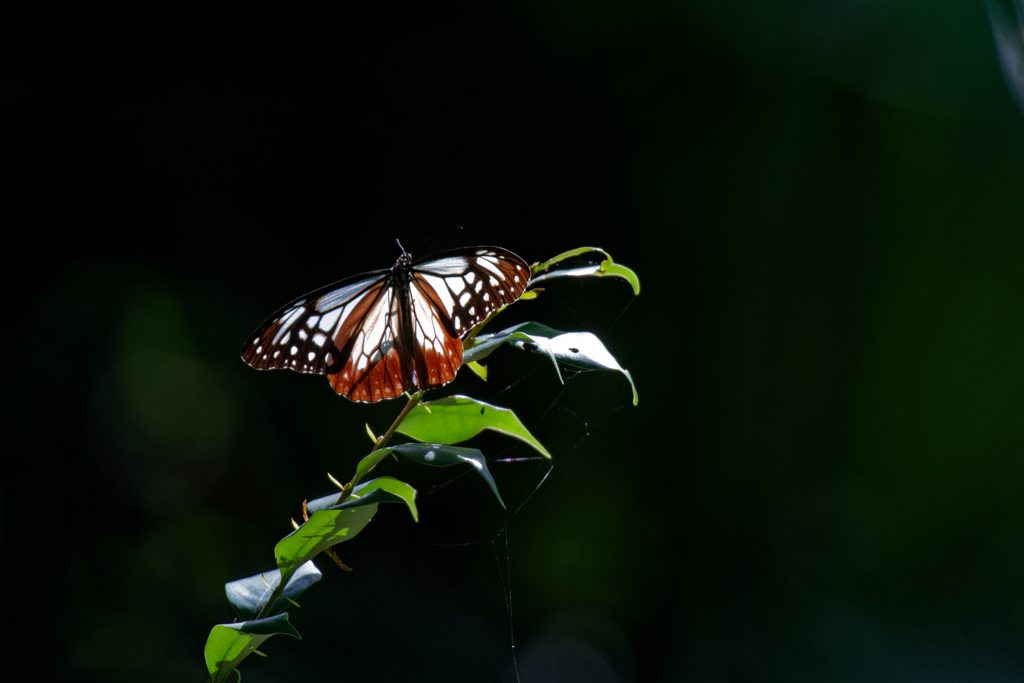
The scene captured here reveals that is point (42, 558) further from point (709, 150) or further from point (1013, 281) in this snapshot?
point (1013, 281)

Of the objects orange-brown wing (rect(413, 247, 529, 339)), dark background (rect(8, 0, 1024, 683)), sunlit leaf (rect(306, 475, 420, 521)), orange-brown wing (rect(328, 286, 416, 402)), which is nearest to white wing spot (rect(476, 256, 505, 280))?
orange-brown wing (rect(413, 247, 529, 339))

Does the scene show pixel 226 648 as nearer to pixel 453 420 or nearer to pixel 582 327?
pixel 453 420

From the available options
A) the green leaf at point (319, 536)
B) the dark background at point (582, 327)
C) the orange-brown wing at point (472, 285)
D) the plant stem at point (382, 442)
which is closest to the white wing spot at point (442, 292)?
the orange-brown wing at point (472, 285)

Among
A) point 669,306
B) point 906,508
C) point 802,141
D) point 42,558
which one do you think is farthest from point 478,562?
point 802,141

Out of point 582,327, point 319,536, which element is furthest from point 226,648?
point 582,327

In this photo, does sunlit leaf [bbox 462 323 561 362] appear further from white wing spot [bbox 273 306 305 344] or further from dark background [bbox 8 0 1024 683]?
dark background [bbox 8 0 1024 683]
